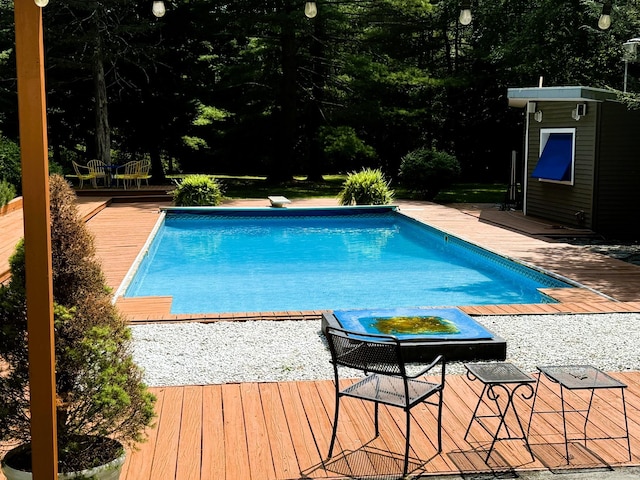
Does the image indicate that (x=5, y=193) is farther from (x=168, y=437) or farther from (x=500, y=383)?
(x=500, y=383)

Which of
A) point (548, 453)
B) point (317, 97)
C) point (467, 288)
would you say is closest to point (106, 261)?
point (467, 288)

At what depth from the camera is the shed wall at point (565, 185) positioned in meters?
12.0

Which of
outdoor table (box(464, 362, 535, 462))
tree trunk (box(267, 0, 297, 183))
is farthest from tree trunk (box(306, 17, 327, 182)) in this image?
outdoor table (box(464, 362, 535, 462))

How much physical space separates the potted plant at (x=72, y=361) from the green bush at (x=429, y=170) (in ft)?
47.2

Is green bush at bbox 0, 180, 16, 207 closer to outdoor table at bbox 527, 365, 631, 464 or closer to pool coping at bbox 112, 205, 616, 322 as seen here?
pool coping at bbox 112, 205, 616, 322

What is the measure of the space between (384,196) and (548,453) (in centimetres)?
1234

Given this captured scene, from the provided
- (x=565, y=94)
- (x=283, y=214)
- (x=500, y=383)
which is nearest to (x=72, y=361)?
(x=500, y=383)

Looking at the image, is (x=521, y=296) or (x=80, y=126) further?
(x=80, y=126)

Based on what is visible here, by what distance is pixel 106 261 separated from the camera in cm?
920

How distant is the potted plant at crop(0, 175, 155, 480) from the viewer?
2.92 metres

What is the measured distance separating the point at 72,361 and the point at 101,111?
16806 mm

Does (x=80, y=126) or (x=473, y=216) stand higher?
(x=80, y=126)

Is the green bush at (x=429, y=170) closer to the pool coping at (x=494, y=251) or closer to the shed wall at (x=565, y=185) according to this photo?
the pool coping at (x=494, y=251)

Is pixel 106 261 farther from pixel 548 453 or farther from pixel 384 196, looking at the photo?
pixel 384 196
